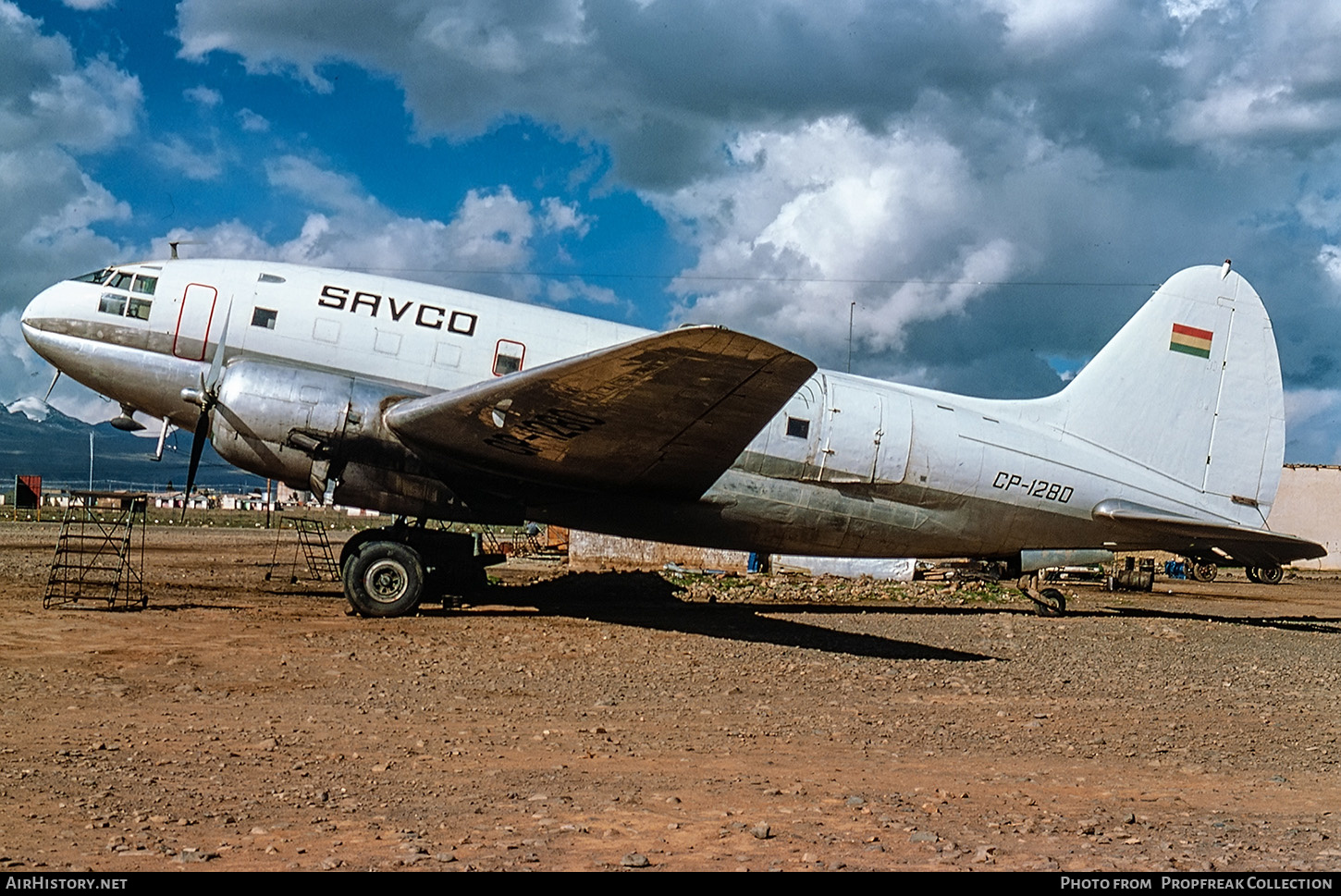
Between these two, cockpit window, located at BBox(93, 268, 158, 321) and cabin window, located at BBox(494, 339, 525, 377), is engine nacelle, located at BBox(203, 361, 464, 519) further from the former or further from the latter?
cockpit window, located at BBox(93, 268, 158, 321)

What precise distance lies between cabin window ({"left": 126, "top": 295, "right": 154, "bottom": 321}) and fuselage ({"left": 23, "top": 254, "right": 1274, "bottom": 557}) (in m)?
0.02

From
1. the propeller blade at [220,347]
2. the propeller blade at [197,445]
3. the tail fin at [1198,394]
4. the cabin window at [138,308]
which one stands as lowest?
the propeller blade at [197,445]

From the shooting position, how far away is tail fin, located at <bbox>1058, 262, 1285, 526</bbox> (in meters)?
15.8

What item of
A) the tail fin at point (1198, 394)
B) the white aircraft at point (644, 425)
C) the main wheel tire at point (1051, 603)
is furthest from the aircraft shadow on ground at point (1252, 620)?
the tail fin at point (1198, 394)

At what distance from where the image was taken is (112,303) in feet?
44.5

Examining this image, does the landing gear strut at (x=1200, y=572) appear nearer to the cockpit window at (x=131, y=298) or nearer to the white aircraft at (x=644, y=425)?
the white aircraft at (x=644, y=425)

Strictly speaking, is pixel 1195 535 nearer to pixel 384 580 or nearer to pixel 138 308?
pixel 384 580

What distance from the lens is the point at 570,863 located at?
4230 mm

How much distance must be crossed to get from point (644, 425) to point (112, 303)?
296 inches

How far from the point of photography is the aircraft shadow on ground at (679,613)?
11930mm

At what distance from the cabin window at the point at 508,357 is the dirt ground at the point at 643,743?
10.9 ft

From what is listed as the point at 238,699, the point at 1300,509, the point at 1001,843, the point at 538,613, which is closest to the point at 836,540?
the point at 538,613

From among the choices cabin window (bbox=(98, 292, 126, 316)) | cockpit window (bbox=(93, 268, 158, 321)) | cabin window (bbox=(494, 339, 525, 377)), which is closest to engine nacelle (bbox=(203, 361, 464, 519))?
cabin window (bbox=(494, 339, 525, 377))

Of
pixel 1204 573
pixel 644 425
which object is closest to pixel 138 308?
pixel 644 425
